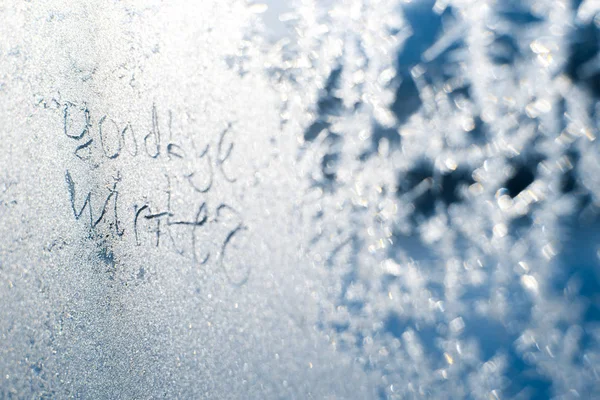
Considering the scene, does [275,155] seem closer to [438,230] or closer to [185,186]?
[185,186]

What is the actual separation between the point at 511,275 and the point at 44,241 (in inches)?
45.0

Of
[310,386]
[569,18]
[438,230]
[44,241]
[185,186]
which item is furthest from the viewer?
[44,241]

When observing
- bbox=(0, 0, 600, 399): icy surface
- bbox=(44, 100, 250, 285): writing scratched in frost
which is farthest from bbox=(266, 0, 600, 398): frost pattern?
bbox=(44, 100, 250, 285): writing scratched in frost

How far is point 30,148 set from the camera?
1.45 meters

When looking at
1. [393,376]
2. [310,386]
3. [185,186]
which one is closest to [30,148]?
[185,186]

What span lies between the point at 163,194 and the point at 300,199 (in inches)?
13.6

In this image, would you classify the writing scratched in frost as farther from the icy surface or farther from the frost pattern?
the frost pattern

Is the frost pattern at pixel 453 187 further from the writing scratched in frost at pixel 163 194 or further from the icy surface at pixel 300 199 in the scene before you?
the writing scratched in frost at pixel 163 194

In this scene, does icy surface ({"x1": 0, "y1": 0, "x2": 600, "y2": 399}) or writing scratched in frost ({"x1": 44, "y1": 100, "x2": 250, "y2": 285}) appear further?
writing scratched in frost ({"x1": 44, "y1": 100, "x2": 250, "y2": 285})

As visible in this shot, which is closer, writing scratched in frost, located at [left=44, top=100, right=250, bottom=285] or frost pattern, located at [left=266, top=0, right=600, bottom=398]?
frost pattern, located at [left=266, top=0, right=600, bottom=398]

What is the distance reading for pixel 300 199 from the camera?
3.19 ft

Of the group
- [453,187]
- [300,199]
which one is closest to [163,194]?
[300,199]

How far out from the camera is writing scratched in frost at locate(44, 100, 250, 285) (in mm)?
1088

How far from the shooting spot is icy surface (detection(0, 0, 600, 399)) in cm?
71
